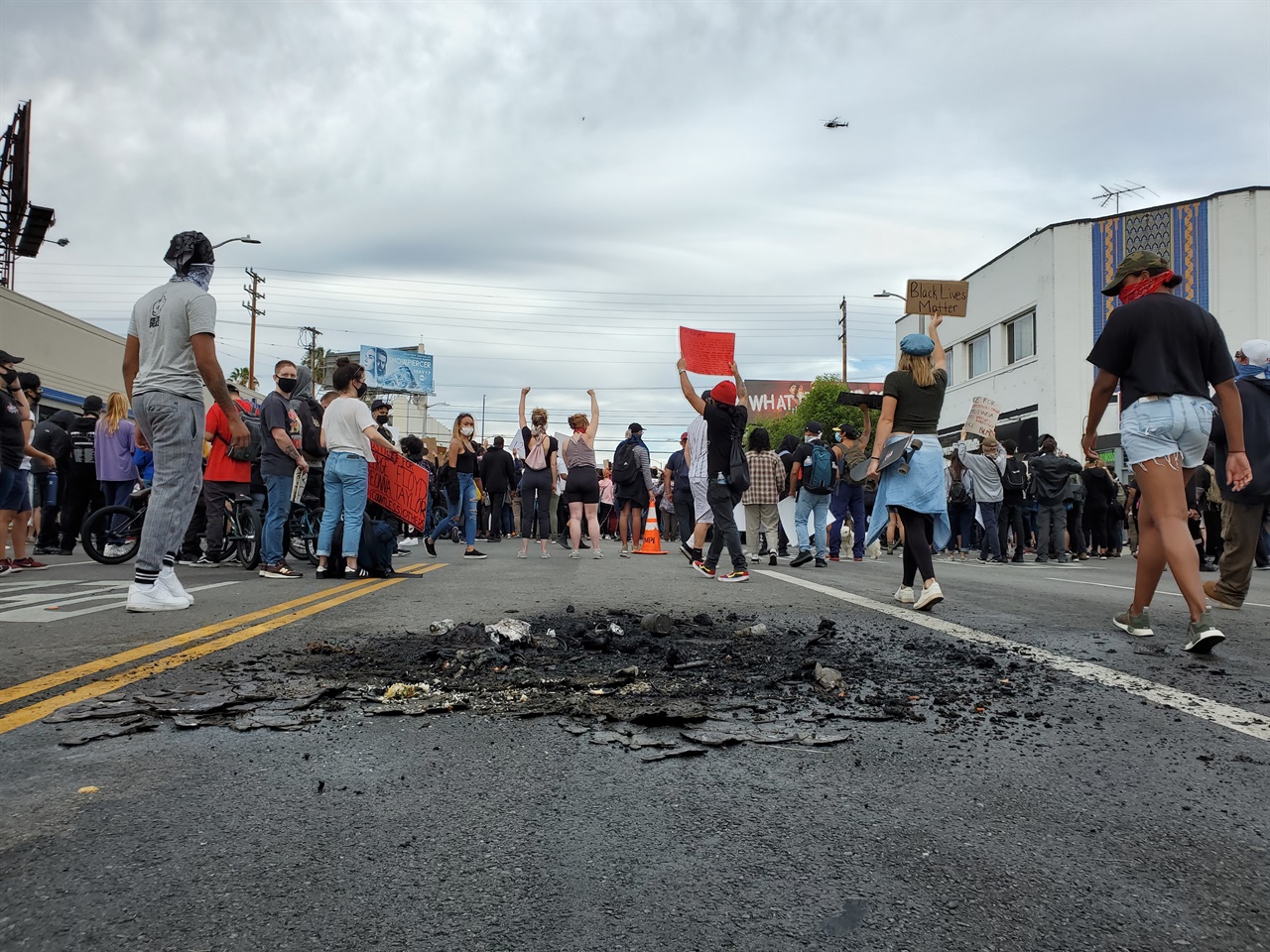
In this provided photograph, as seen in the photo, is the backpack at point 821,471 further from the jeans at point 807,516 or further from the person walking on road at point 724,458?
the person walking on road at point 724,458

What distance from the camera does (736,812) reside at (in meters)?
2.33

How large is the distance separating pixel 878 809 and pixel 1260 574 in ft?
40.2

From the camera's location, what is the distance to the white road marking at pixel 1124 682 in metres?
3.24

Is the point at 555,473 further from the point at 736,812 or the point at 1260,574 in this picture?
the point at 736,812

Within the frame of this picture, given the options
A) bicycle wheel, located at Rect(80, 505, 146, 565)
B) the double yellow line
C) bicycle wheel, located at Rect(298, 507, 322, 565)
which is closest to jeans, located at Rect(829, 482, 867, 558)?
bicycle wheel, located at Rect(298, 507, 322, 565)

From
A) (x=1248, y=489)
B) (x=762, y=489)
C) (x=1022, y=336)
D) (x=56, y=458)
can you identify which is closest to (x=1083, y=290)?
(x=1022, y=336)

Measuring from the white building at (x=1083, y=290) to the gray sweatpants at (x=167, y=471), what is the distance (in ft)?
68.8

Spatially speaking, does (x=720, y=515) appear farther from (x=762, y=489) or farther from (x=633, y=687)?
(x=633, y=687)

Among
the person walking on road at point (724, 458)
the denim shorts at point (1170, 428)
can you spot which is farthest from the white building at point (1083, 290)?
the denim shorts at point (1170, 428)

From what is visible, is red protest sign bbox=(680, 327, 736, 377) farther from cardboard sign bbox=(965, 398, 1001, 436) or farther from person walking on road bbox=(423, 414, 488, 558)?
cardboard sign bbox=(965, 398, 1001, 436)

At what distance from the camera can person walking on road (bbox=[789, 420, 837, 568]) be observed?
12727 mm

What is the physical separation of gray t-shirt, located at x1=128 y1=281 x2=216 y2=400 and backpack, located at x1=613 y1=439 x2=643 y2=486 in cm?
973

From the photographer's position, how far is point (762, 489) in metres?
13.2

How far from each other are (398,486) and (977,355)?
29.5 meters
